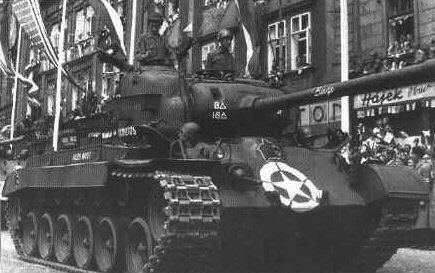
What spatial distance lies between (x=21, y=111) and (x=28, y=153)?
1002 inches

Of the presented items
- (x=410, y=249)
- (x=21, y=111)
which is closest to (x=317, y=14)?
(x=410, y=249)

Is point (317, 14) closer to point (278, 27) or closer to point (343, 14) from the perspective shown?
point (278, 27)

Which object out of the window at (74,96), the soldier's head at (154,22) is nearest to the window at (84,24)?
the window at (74,96)

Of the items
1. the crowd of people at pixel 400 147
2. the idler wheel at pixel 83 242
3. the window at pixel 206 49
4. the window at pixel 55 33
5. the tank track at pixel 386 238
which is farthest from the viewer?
the window at pixel 55 33

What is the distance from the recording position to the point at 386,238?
9016mm

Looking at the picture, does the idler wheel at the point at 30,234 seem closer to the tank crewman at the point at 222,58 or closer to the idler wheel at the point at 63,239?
the idler wheel at the point at 63,239

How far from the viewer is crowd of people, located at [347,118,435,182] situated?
1321cm

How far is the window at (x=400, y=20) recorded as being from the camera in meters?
17.7

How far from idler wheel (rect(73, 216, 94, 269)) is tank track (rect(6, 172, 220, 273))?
7.32ft

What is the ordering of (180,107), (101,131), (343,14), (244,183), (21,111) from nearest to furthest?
(244,183), (180,107), (101,131), (343,14), (21,111)

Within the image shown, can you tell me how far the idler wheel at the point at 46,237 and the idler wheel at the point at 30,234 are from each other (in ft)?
0.61

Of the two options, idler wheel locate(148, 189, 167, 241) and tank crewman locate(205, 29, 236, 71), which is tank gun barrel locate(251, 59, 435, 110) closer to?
tank crewman locate(205, 29, 236, 71)

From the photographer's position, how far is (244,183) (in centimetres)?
837

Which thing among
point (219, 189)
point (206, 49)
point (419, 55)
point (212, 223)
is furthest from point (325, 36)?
point (212, 223)
